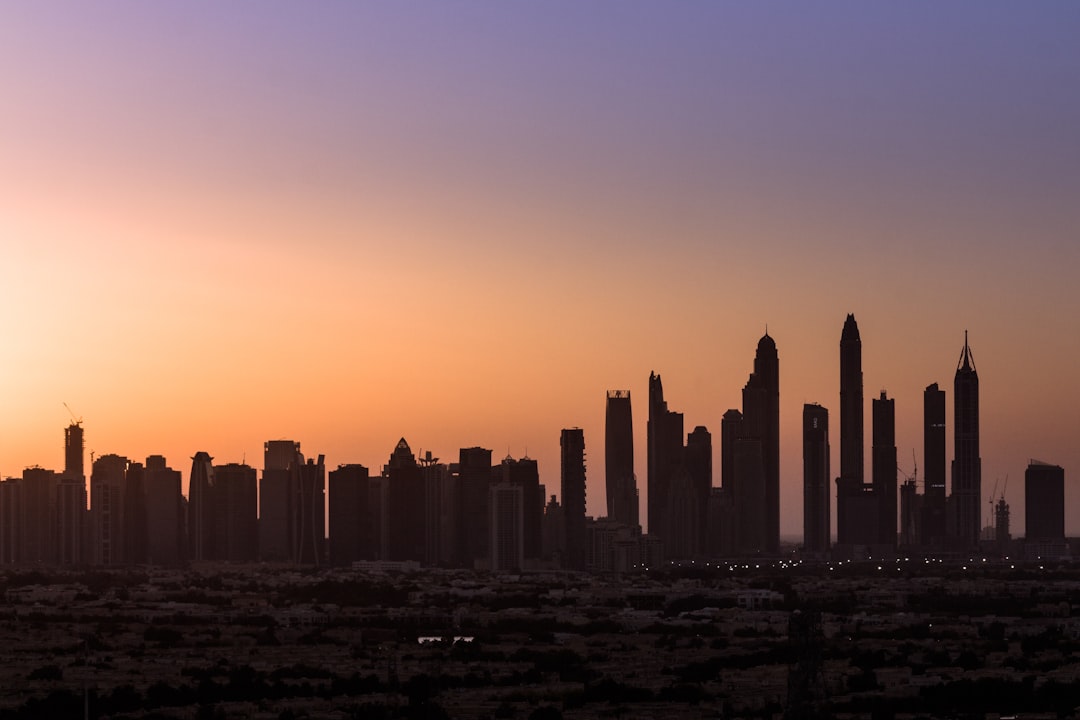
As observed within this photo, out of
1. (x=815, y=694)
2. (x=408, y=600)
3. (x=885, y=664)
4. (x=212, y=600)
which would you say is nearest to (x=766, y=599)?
(x=408, y=600)

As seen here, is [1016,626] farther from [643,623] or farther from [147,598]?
[147,598]

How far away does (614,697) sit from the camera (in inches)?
3361

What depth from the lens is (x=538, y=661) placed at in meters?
106

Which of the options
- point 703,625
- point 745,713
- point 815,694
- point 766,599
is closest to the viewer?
point 815,694

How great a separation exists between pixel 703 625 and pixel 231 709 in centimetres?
6612

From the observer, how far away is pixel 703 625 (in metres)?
142

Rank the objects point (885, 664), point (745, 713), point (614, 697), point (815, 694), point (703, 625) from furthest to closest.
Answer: point (703, 625), point (885, 664), point (614, 697), point (745, 713), point (815, 694)

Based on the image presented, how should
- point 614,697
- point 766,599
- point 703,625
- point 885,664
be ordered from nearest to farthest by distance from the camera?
point 614,697 < point 885,664 < point 703,625 < point 766,599

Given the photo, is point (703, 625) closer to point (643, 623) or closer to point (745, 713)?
point (643, 623)

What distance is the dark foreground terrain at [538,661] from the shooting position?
8031 cm

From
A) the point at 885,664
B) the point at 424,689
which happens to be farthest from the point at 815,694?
the point at 885,664

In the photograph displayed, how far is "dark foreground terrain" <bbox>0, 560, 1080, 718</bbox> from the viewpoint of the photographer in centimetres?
8031

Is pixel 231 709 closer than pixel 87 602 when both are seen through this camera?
Yes

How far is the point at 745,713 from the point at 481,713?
1081 cm
